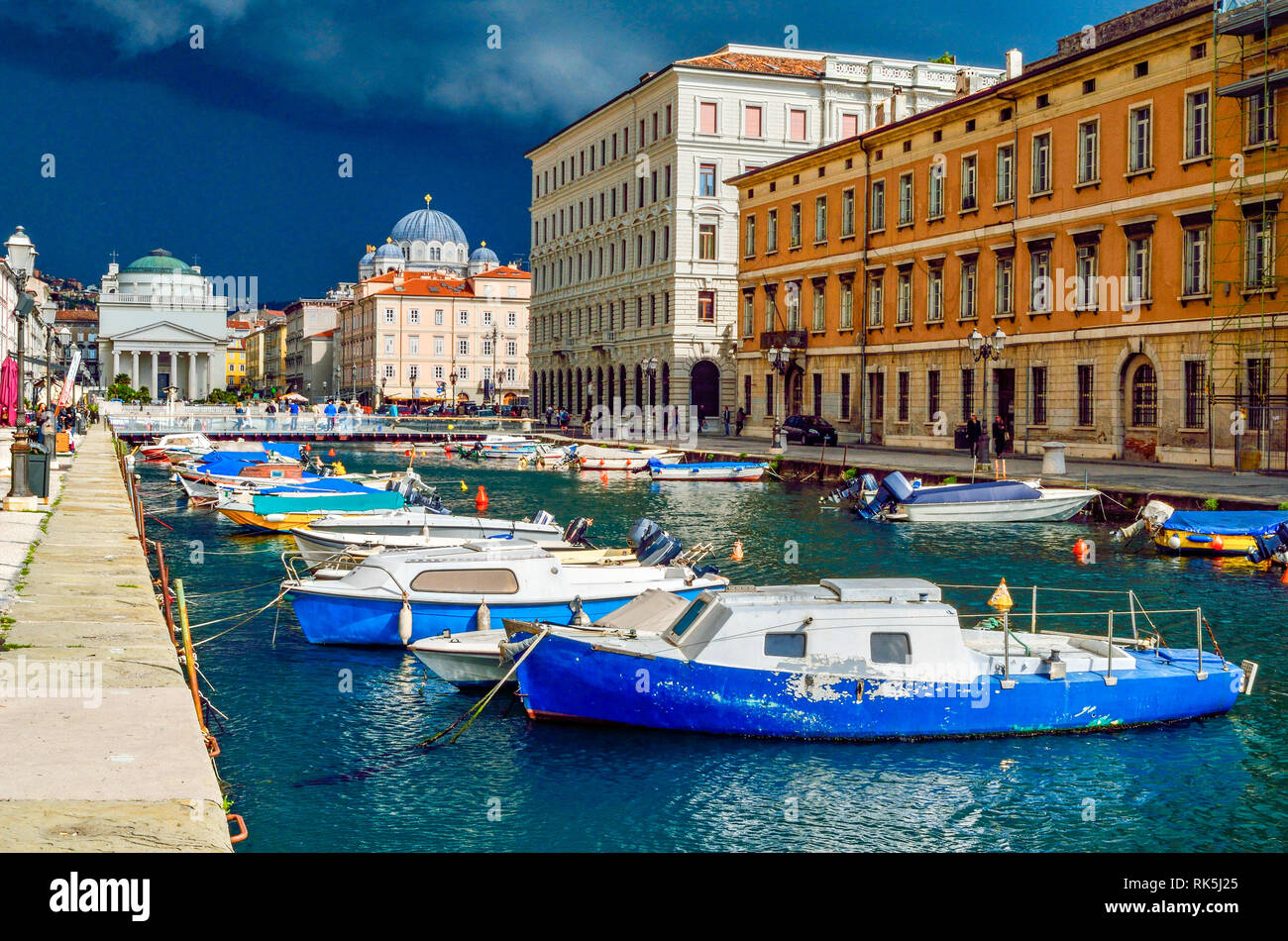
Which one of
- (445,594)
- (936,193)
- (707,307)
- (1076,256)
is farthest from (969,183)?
(445,594)

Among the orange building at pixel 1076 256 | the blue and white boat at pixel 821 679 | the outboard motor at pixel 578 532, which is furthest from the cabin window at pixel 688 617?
the orange building at pixel 1076 256

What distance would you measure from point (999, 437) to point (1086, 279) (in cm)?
604

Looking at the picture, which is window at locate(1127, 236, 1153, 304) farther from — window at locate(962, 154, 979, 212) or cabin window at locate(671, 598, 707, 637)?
cabin window at locate(671, 598, 707, 637)

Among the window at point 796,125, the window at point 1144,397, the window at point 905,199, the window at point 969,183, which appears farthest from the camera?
the window at point 796,125

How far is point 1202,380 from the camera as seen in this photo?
132ft

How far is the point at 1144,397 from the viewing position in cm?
4347

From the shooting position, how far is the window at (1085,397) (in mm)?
45781

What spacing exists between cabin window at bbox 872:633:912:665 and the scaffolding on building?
27461mm

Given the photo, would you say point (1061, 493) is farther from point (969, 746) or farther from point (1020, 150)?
point (969, 746)

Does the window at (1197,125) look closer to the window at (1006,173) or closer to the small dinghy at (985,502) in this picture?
the window at (1006,173)

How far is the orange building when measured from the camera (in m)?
38.7

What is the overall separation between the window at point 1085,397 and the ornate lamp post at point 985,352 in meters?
2.87

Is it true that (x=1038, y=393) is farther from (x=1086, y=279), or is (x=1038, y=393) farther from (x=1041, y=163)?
(x=1041, y=163)

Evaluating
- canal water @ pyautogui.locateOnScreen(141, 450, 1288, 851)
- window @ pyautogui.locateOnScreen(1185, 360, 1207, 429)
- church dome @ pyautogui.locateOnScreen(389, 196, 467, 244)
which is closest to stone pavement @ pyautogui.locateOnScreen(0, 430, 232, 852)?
canal water @ pyautogui.locateOnScreen(141, 450, 1288, 851)
